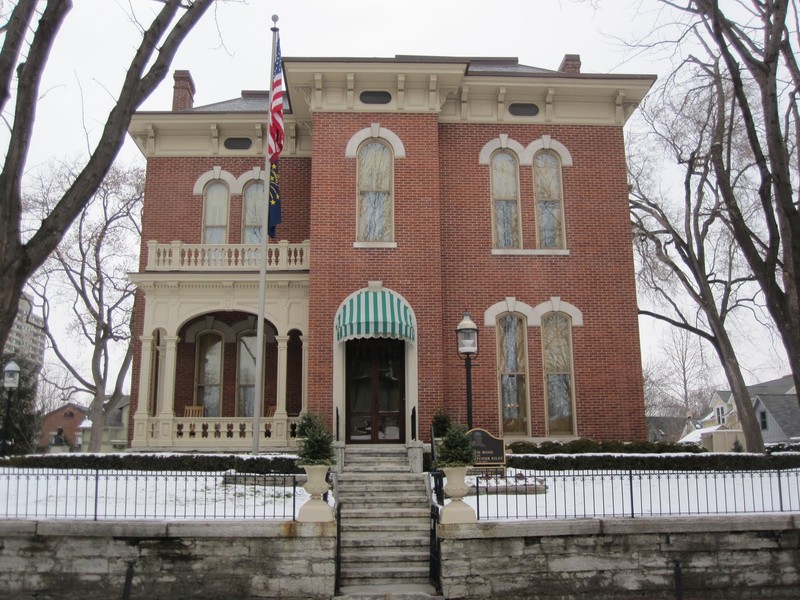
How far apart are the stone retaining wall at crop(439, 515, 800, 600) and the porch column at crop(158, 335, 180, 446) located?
28.6ft

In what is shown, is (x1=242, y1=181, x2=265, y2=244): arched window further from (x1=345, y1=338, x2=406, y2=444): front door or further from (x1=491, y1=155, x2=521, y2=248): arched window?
(x1=491, y1=155, x2=521, y2=248): arched window

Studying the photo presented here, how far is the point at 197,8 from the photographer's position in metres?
10.3

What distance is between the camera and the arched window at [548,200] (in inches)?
755

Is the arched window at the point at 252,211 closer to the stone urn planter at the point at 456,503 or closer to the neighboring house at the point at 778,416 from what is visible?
the stone urn planter at the point at 456,503

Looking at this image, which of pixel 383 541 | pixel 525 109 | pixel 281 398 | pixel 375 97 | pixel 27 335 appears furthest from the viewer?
pixel 27 335

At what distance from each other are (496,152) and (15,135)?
12.8 meters

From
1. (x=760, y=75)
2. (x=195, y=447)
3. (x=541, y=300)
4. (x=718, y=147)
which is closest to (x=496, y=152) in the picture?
(x=541, y=300)

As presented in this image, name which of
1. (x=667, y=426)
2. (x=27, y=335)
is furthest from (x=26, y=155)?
(x=27, y=335)

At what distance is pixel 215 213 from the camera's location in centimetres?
2081

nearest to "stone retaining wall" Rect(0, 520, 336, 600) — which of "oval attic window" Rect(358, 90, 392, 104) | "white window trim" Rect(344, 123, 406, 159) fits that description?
"white window trim" Rect(344, 123, 406, 159)

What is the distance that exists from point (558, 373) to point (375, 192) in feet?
20.9

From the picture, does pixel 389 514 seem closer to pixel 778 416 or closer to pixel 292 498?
pixel 292 498

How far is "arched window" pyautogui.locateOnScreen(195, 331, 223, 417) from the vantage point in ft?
65.4

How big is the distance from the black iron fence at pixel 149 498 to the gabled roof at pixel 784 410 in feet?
137
